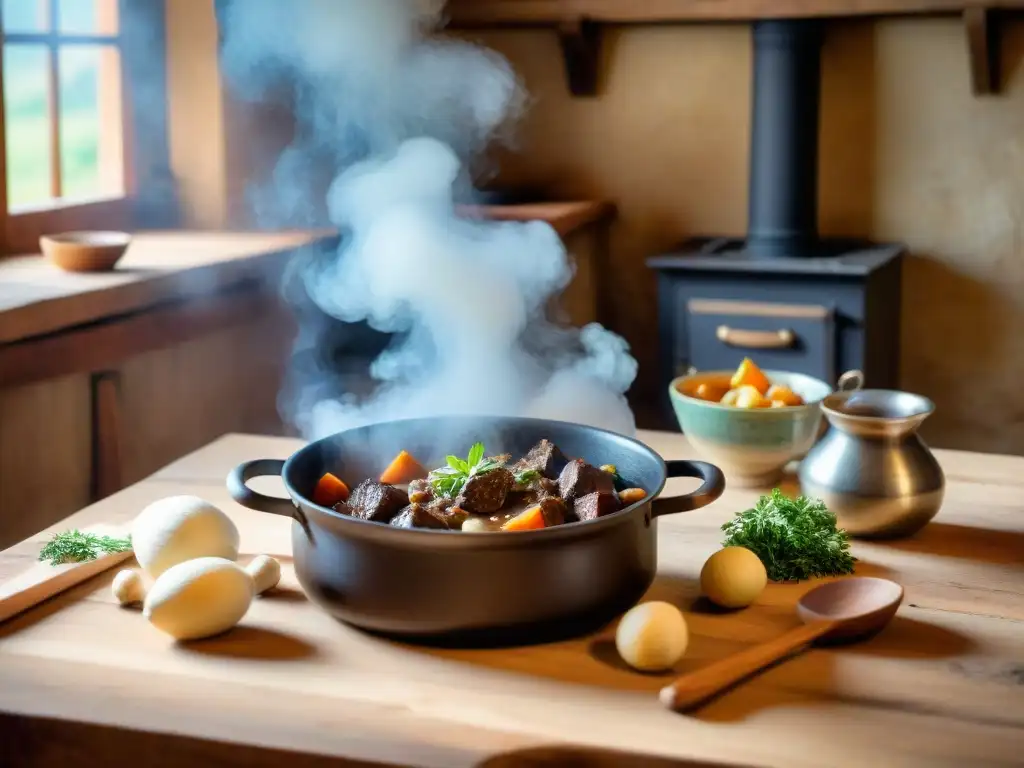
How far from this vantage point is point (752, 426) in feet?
5.42

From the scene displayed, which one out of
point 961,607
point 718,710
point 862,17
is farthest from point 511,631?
point 862,17

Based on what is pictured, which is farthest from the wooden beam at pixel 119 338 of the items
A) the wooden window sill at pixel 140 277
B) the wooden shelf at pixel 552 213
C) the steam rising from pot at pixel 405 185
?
the wooden shelf at pixel 552 213

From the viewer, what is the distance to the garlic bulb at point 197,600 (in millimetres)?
1178

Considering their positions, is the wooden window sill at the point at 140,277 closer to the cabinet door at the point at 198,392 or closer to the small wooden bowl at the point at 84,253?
the small wooden bowl at the point at 84,253

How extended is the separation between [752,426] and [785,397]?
0.09 metres

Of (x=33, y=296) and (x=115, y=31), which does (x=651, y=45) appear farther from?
(x=33, y=296)

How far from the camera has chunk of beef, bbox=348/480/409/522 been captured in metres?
1.28

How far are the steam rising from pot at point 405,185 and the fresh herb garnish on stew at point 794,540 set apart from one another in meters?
0.99

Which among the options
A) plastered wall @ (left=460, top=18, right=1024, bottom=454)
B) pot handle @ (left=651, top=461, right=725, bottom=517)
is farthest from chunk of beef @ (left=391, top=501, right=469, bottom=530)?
plastered wall @ (left=460, top=18, right=1024, bottom=454)

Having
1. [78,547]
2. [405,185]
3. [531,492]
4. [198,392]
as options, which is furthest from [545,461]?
[405,185]

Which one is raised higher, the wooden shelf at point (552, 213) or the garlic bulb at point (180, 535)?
the wooden shelf at point (552, 213)

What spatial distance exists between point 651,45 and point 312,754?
332 centimetres

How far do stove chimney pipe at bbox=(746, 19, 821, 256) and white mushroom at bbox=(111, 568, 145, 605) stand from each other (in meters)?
2.57

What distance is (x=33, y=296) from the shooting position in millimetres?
2197
